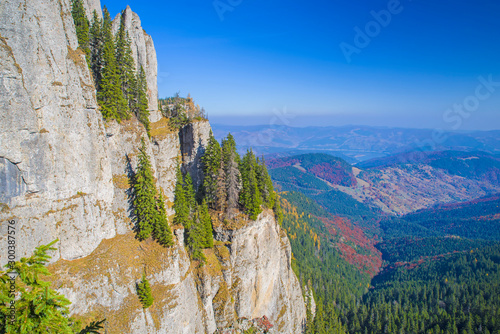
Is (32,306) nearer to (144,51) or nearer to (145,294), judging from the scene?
(145,294)

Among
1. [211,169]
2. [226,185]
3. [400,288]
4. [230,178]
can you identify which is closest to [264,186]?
[230,178]

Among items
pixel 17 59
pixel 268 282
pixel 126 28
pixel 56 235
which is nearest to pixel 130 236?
pixel 56 235

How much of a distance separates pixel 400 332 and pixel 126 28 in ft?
397

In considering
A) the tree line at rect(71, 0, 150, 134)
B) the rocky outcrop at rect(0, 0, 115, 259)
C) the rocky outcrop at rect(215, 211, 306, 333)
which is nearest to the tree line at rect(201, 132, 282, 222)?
the rocky outcrop at rect(215, 211, 306, 333)

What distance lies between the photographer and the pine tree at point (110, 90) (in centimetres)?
3678

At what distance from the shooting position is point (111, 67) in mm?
39250

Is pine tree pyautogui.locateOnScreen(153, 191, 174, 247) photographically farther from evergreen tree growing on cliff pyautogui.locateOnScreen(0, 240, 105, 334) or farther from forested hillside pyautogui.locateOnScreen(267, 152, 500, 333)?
forested hillside pyautogui.locateOnScreen(267, 152, 500, 333)

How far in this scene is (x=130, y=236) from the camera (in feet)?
118

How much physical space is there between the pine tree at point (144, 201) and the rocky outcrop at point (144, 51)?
1681cm

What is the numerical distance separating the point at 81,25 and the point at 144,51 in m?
12.1

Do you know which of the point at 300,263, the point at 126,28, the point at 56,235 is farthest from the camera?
the point at 300,263

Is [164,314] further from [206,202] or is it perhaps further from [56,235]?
[206,202]

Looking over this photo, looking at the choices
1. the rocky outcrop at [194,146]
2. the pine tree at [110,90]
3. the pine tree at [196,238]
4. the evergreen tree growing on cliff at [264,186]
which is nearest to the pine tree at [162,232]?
the pine tree at [196,238]

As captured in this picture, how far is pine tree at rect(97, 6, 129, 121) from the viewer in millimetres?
36781
